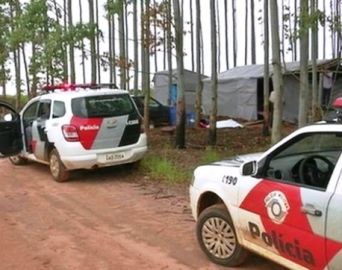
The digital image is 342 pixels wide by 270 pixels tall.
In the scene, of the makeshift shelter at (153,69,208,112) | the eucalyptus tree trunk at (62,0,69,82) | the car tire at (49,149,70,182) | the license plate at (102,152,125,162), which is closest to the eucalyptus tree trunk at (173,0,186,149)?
the license plate at (102,152,125,162)

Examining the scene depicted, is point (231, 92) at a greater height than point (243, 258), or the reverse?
point (231, 92)

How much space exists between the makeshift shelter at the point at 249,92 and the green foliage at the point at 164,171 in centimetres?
1183

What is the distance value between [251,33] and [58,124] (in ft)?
77.4

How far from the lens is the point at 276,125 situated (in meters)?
9.63

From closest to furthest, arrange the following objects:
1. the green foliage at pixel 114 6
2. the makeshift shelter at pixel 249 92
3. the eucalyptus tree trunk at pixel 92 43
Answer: the green foliage at pixel 114 6 < the eucalyptus tree trunk at pixel 92 43 < the makeshift shelter at pixel 249 92

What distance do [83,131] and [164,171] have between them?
1.68 meters

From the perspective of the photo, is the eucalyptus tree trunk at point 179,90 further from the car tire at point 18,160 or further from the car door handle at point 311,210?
the car door handle at point 311,210

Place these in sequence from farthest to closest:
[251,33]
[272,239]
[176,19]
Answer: [251,33] < [176,19] < [272,239]

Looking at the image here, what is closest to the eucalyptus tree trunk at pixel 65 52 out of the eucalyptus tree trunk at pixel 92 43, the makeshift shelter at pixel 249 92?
the eucalyptus tree trunk at pixel 92 43

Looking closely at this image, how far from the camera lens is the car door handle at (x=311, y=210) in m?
3.95

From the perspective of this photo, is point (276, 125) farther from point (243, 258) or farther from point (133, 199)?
point (243, 258)

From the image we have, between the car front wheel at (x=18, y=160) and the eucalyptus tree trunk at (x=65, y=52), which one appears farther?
the eucalyptus tree trunk at (x=65, y=52)

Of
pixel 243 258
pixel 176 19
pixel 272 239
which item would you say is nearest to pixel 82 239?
pixel 243 258

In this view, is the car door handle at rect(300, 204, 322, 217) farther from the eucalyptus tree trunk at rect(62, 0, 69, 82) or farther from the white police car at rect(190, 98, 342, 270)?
the eucalyptus tree trunk at rect(62, 0, 69, 82)
